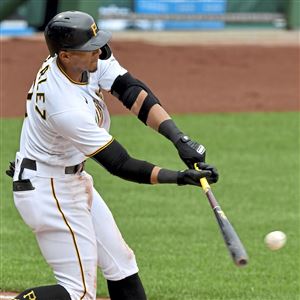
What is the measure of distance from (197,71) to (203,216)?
7674 mm

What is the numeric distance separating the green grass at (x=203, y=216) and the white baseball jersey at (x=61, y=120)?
1.98m

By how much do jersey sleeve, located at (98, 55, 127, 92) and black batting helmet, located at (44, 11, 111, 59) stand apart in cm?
36

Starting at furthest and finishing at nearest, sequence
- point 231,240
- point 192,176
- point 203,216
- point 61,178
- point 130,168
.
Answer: point 203,216 → point 61,178 → point 130,168 → point 192,176 → point 231,240

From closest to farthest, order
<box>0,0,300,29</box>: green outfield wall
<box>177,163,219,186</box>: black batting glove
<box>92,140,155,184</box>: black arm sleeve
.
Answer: <box>177,163,219,186</box>: black batting glove, <box>92,140,155,184</box>: black arm sleeve, <box>0,0,300,29</box>: green outfield wall

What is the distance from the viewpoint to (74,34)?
484 cm

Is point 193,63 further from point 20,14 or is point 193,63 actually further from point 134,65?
point 20,14

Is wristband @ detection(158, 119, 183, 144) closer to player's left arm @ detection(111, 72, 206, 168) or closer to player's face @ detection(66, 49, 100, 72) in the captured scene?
player's left arm @ detection(111, 72, 206, 168)

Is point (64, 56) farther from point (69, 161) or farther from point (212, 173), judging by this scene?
point (212, 173)

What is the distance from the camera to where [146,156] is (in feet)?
37.7

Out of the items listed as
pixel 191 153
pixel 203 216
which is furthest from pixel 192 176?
pixel 203 216

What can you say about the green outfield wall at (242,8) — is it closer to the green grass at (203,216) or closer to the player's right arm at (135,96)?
the green grass at (203,216)

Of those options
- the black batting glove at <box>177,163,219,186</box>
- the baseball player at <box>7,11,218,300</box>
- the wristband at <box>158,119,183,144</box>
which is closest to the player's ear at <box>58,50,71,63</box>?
the baseball player at <box>7,11,218,300</box>

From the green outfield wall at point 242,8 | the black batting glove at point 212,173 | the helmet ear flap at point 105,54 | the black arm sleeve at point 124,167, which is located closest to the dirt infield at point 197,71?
the green outfield wall at point 242,8

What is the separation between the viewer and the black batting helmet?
4840mm
